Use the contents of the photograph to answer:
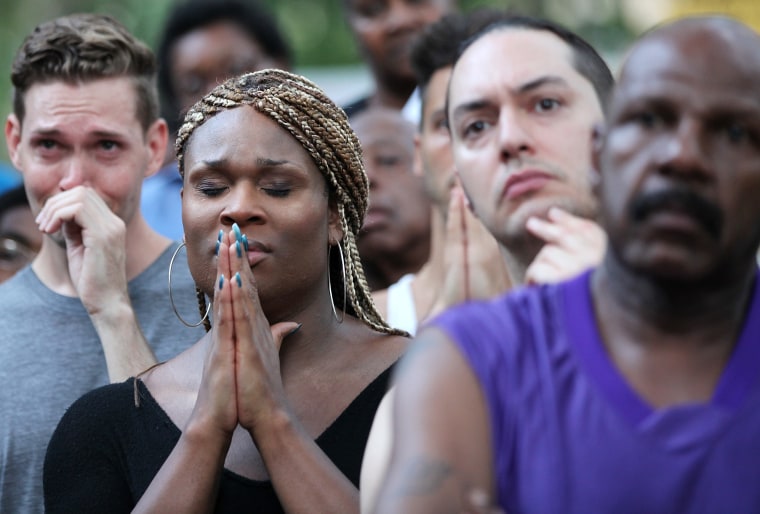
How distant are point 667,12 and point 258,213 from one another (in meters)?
8.35

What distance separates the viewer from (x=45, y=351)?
4.58 meters

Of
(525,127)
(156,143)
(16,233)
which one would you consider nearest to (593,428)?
(525,127)

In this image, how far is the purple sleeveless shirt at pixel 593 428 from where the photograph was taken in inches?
93.9

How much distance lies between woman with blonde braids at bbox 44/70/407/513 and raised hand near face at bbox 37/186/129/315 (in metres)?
0.74

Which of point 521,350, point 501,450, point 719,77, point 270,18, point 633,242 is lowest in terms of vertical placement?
point 501,450

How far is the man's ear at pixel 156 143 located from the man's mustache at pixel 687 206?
2943 millimetres

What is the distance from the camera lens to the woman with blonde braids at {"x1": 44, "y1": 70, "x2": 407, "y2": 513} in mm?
3441

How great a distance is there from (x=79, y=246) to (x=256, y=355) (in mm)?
1480

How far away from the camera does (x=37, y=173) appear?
4.87 meters

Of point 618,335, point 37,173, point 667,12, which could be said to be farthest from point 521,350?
point 667,12

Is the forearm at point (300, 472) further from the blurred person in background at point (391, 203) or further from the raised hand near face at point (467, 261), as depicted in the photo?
the blurred person in background at point (391, 203)

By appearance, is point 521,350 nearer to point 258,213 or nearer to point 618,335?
point 618,335

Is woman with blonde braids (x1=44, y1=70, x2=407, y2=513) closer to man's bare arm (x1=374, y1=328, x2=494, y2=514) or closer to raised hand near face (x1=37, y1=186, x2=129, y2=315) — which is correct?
raised hand near face (x1=37, y1=186, x2=129, y2=315)

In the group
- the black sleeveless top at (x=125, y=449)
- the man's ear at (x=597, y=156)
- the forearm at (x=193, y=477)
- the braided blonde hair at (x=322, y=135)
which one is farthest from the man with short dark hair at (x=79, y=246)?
the man's ear at (x=597, y=156)
